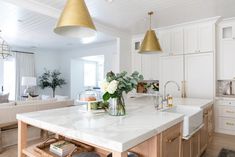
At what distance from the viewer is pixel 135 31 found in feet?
16.5

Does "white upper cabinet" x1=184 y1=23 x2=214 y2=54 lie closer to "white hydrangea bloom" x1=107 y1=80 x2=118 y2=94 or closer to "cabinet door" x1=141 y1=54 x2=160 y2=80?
"cabinet door" x1=141 y1=54 x2=160 y2=80

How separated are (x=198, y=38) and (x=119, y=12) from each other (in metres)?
2.03

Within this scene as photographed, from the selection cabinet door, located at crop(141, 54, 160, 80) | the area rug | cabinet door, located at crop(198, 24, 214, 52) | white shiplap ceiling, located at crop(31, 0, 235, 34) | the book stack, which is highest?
white shiplap ceiling, located at crop(31, 0, 235, 34)

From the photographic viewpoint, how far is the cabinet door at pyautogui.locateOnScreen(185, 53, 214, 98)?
4.06 m

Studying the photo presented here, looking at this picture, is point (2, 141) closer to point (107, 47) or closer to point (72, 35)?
point (72, 35)

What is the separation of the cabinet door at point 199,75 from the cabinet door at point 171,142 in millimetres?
2852

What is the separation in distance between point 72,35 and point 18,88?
22.0ft

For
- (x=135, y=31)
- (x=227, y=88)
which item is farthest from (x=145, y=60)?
(x=227, y=88)

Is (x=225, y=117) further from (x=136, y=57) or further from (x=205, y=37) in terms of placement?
(x=136, y=57)

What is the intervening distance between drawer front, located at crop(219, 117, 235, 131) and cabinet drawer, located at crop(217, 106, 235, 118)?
0.10 meters

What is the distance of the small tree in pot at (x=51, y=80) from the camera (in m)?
7.76

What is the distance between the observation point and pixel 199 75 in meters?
4.20

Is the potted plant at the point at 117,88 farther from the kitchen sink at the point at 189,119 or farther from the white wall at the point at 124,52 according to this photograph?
the white wall at the point at 124,52

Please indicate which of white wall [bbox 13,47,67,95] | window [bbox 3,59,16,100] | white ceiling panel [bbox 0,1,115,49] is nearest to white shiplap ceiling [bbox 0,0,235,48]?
white ceiling panel [bbox 0,1,115,49]
